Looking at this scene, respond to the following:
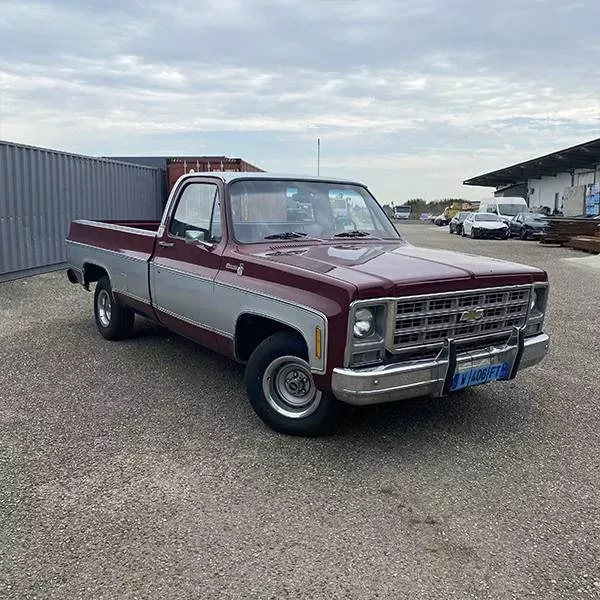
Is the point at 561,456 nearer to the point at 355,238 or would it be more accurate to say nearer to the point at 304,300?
the point at 304,300

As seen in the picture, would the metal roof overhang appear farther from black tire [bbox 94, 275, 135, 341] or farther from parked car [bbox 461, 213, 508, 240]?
black tire [bbox 94, 275, 135, 341]

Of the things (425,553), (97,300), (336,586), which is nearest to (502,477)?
(425,553)

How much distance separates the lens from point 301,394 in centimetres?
441

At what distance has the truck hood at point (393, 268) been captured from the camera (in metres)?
3.93

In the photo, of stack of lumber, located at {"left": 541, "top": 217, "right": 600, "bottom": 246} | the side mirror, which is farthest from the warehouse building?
the side mirror

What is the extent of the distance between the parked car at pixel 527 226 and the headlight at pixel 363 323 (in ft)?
89.7

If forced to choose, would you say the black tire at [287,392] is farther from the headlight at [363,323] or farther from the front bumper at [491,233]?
the front bumper at [491,233]

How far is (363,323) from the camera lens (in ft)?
12.7

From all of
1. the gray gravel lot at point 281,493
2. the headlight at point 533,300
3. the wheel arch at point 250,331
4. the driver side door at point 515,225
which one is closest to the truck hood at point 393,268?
the headlight at point 533,300

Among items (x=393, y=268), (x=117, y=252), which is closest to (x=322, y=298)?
(x=393, y=268)

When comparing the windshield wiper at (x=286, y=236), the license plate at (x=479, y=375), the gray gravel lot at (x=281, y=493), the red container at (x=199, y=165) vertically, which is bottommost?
the gray gravel lot at (x=281, y=493)

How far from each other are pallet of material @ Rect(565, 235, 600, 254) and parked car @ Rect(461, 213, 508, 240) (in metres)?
6.80

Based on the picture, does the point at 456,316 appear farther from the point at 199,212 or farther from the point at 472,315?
the point at 199,212

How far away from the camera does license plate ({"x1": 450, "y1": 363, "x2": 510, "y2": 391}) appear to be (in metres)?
4.17
